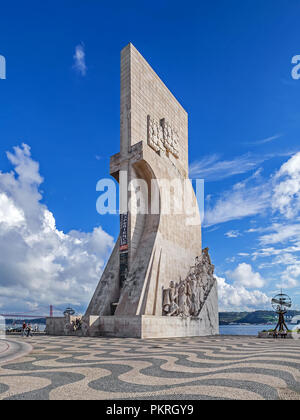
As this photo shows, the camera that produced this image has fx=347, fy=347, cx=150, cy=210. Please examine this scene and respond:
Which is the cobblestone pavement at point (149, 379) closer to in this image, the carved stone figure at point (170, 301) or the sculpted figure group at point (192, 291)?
the carved stone figure at point (170, 301)

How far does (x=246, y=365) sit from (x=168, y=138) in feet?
57.3

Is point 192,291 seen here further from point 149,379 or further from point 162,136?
point 149,379

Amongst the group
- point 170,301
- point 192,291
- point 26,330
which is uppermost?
point 192,291

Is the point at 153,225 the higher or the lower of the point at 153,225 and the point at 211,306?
the higher

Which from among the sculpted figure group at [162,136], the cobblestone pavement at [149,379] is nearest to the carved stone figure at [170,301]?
the sculpted figure group at [162,136]

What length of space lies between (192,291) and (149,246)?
10.5 ft

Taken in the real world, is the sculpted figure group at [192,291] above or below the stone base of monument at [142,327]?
above

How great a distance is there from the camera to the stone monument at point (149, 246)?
14234mm

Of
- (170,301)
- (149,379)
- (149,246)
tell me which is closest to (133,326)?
(170,301)

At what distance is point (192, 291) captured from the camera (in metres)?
16.8

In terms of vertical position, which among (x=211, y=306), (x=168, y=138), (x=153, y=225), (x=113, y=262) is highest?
(x=168, y=138)

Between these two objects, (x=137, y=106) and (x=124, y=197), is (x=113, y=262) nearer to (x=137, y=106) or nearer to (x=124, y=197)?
(x=124, y=197)
